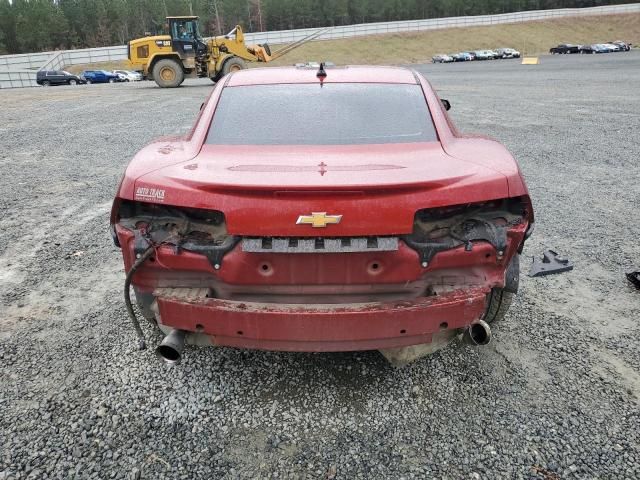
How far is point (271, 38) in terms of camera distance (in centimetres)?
4941

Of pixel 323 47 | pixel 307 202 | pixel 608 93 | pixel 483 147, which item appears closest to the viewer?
pixel 307 202

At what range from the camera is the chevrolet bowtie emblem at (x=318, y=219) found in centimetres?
202

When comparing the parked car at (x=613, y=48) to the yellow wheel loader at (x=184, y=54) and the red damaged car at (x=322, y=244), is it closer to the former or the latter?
the yellow wheel loader at (x=184, y=54)

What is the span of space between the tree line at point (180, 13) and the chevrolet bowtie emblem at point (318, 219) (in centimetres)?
7371

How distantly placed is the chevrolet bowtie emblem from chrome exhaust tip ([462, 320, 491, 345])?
2.73 feet

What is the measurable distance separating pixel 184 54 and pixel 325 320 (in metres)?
19.2

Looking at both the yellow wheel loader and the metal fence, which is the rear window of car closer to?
the yellow wheel loader

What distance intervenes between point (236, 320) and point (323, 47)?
Answer: 53485 mm

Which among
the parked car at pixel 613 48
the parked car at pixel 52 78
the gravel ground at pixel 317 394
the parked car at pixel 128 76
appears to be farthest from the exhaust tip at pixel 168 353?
the parked car at pixel 613 48

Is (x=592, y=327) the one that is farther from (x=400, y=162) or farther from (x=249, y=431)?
(x=249, y=431)

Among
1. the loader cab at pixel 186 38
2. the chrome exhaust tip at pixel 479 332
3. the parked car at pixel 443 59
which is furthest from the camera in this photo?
the parked car at pixel 443 59

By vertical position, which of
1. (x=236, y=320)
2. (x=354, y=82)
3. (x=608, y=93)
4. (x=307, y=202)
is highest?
(x=354, y=82)

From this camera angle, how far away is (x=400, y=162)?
7.62ft

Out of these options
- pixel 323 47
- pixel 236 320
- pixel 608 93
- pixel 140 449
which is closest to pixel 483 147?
Answer: pixel 236 320
